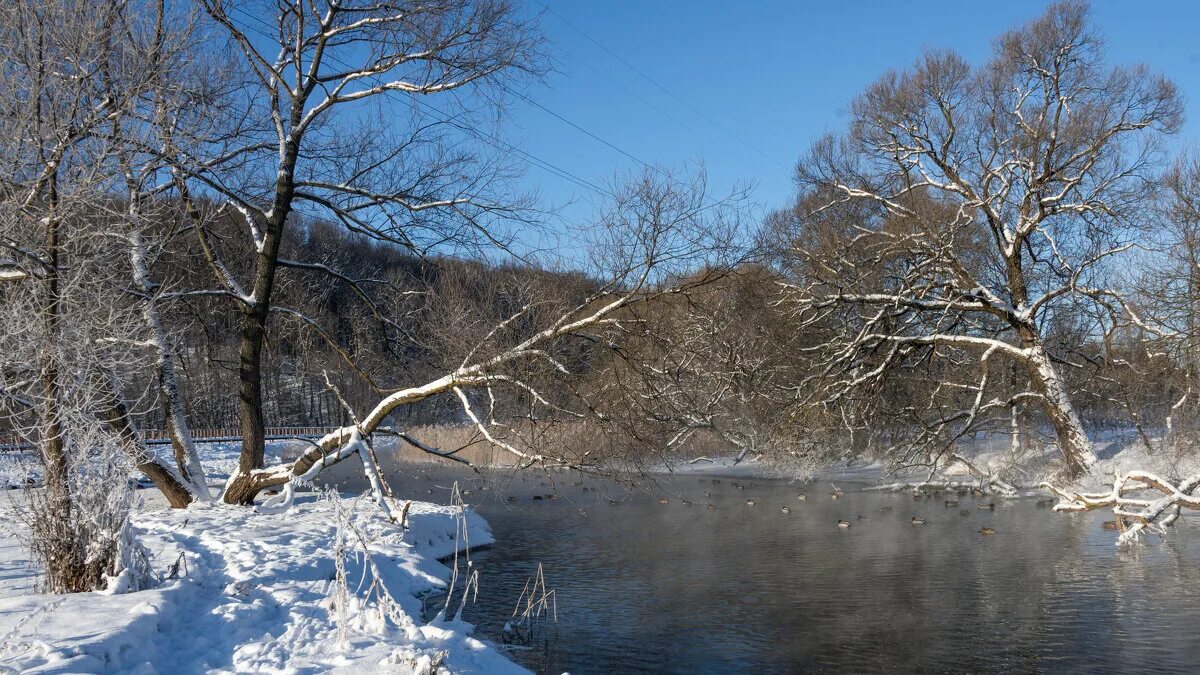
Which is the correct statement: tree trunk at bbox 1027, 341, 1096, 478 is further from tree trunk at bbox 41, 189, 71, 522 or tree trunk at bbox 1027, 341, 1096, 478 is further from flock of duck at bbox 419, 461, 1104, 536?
tree trunk at bbox 41, 189, 71, 522

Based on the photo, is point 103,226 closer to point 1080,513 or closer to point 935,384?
point 1080,513

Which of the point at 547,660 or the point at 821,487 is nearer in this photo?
the point at 547,660

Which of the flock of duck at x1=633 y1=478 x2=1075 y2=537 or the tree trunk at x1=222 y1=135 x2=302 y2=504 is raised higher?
the tree trunk at x1=222 y1=135 x2=302 y2=504

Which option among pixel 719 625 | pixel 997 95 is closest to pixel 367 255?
pixel 997 95

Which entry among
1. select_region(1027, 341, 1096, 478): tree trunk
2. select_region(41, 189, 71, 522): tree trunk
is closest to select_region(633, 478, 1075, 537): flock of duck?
select_region(1027, 341, 1096, 478): tree trunk

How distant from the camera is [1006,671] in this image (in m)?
8.39

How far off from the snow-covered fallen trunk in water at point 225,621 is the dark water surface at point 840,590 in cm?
188

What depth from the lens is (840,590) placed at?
11930mm

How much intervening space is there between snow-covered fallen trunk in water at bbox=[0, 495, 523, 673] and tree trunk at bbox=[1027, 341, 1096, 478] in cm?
1578

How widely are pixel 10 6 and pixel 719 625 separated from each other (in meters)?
10.1

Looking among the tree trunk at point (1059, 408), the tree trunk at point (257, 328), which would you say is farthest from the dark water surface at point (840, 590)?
the tree trunk at point (257, 328)

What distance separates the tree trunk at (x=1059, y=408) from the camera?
20.1 m

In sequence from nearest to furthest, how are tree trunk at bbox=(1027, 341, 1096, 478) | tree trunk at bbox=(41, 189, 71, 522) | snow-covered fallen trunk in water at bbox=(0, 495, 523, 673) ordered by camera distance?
snow-covered fallen trunk in water at bbox=(0, 495, 523, 673)
tree trunk at bbox=(41, 189, 71, 522)
tree trunk at bbox=(1027, 341, 1096, 478)

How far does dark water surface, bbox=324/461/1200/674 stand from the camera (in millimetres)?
8898
